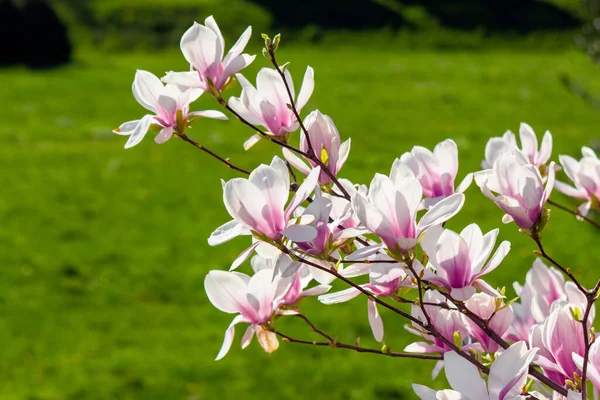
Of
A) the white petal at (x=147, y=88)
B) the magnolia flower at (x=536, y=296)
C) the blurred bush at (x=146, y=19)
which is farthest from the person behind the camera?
the blurred bush at (x=146, y=19)

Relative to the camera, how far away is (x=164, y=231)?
9.31 m

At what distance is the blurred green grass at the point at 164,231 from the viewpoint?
5.72 meters

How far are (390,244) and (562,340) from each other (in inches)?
12.6

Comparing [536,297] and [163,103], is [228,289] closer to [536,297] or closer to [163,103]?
[163,103]

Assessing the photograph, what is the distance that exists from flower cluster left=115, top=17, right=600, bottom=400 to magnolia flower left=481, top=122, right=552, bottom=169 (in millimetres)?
11

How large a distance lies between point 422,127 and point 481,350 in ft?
45.8

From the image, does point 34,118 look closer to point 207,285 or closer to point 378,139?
point 378,139

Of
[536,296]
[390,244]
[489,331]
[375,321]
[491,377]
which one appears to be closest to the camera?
[491,377]

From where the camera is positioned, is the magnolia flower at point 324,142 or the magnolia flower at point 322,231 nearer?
the magnolia flower at point 322,231

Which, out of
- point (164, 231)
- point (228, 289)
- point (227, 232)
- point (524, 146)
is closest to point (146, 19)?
point (164, 231)

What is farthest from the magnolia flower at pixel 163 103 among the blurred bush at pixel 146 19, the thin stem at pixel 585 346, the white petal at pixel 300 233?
the blurred bush at pixel 146 19

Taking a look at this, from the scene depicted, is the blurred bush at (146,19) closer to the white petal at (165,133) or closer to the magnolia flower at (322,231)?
the white petal at (165,133)

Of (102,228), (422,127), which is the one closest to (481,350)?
(102,228)

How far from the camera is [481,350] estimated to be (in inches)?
54.8
